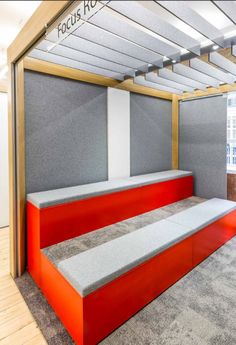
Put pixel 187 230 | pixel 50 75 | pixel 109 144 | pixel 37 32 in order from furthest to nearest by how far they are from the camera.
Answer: pixel 109 144, pixel 50 75, pixel 187 230, pixel 37 32

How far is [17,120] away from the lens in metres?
2.30

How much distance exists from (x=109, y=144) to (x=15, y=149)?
1.31m

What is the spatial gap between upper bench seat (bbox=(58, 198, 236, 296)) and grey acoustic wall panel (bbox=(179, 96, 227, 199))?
55.1 inches

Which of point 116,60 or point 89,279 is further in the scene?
point 116,60

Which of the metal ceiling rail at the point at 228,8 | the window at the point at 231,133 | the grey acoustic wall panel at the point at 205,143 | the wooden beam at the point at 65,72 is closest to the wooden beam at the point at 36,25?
the wooden beam at the point at 65,72

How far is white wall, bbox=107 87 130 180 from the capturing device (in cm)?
326

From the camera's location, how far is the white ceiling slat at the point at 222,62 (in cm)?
236

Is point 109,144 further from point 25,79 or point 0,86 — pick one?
point 0,86

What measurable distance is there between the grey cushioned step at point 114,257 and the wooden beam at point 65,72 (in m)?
1.97

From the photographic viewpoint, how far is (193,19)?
1687 mm

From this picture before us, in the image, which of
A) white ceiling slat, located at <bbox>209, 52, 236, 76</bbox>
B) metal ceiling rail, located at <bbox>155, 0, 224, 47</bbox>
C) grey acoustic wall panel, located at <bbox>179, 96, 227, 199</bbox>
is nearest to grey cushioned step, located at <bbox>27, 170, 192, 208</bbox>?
grey acoustic wall panel, located at <bbox>179, 96, 227, 199</bbox>

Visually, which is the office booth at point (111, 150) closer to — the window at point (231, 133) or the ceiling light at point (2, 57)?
the window at point (231, 133)

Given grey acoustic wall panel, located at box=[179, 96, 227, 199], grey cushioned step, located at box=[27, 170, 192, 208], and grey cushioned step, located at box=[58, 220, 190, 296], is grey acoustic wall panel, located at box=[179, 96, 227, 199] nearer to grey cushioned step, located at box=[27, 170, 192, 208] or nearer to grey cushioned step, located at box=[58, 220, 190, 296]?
grey cushioned step, located at box=[27, 170, 192, 208]

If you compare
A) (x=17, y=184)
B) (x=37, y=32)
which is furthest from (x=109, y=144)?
(x=37, y=32)
